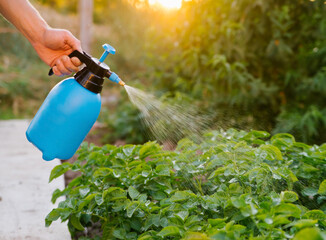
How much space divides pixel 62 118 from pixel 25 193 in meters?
0.94

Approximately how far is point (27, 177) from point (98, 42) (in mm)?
7493

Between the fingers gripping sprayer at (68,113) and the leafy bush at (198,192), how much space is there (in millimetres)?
171

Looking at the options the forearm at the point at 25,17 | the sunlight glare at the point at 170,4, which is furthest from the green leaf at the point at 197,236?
the sunlight glare at the point at 170,4

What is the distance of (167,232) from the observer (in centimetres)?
108

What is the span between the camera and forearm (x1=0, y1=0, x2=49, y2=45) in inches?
66.2

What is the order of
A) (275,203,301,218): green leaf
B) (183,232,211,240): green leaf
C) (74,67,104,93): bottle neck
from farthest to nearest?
(74,67,104,93): bottle neck → (275,203,301,218): green leaf → (183,232,211,240): green leaf

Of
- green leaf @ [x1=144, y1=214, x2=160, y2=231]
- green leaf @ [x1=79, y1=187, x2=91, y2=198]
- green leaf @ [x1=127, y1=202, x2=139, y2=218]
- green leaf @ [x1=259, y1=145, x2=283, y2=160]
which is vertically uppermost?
green leaf @ [x1=259, y1=145, x2=283, y2=160]

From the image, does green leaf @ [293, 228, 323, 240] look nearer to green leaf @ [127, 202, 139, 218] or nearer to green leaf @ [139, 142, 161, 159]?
green leaf @ [127, 202, 139, 218]

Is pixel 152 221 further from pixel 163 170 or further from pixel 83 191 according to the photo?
pixel 83 191

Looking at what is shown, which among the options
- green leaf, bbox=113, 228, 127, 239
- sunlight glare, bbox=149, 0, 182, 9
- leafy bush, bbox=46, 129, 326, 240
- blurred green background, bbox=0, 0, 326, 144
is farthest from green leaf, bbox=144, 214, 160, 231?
sunlight glare, bbox=149, 0, 182, 9

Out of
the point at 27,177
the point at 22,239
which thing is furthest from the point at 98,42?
the point at 22,239

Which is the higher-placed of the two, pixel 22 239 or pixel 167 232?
pixel 167 232

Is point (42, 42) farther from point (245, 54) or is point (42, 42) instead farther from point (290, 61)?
point (290, 61)

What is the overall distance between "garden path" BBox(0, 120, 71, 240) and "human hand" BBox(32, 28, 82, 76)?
0.77m
